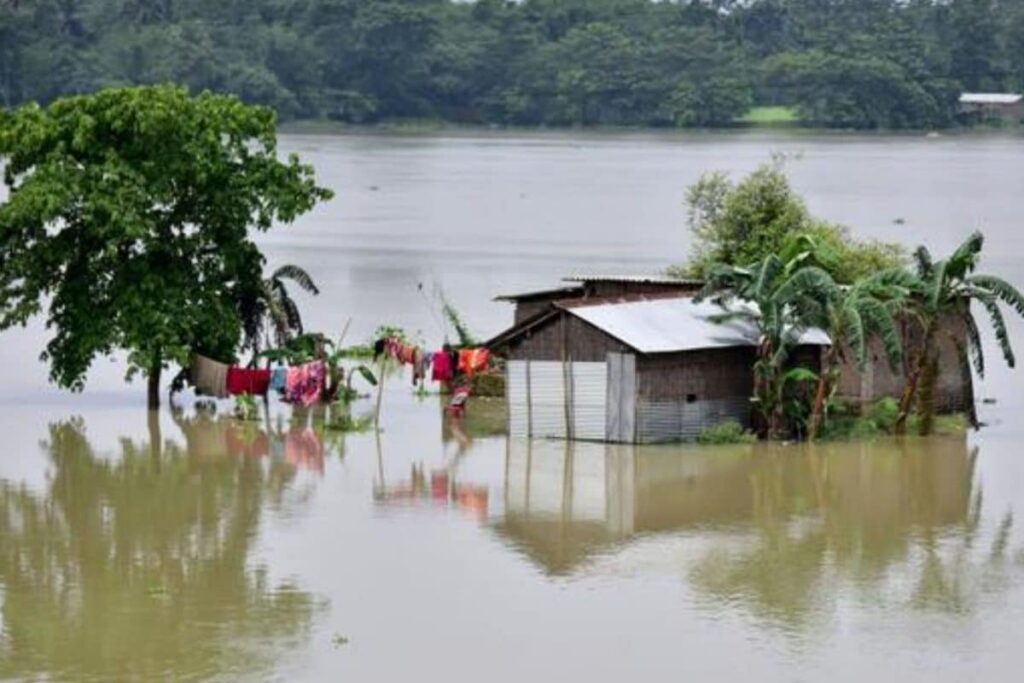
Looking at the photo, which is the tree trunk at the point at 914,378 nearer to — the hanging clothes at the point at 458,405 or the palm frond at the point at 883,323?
the palm frond at the point at 883,323

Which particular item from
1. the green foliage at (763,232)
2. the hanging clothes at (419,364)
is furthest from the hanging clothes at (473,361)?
the green foliage at (763,232)

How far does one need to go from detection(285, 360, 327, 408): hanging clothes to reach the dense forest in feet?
299

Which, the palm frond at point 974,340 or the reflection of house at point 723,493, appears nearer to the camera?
the reflection of house at point 723,493

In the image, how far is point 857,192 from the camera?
78.2 metres

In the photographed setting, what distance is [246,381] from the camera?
2836cm

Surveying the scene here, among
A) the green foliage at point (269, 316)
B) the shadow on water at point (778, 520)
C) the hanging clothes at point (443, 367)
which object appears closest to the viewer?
the shadow on water at point (778, 520)

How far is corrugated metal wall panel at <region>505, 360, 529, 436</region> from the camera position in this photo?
2636 centimetres

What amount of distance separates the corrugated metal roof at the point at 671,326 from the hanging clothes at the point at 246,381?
403 cm

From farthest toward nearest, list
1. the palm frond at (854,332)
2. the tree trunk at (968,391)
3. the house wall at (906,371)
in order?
the tree trunk at (968,391)
the house wall at (906,371)
the palm frond at (854,332)

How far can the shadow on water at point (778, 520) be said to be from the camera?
66.5ft

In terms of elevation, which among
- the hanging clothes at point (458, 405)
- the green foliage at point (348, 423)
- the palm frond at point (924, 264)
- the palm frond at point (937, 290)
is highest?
the palm frond at point (924, 264)

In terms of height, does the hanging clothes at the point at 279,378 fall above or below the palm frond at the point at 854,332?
below

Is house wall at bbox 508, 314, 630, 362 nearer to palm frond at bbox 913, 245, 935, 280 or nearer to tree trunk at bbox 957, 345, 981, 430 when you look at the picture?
palm frond at bbox 913, 245, 935, 280

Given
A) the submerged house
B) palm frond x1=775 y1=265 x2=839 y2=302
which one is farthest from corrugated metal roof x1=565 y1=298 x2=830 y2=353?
palm frond x1=775 y1=265 x2=839 y2=302
